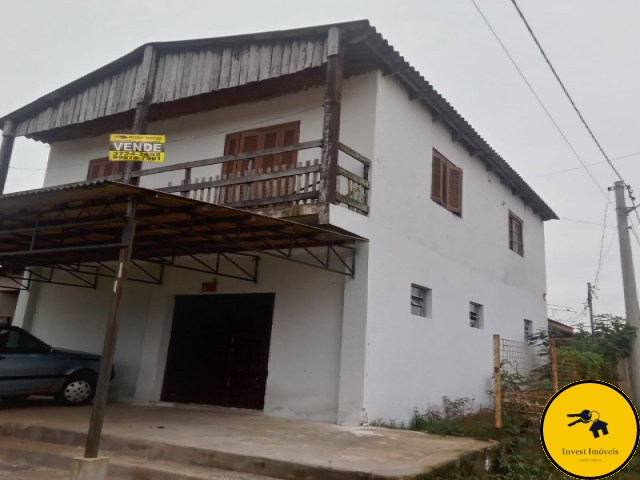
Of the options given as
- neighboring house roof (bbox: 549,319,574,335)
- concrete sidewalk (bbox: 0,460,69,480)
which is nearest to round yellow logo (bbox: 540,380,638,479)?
concrete sidewalk (bbox: 0,460,69,480)

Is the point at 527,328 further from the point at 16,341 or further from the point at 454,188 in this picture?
the point at 16,341

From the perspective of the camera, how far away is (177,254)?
33.5 feet

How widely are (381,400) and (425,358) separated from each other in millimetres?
1760

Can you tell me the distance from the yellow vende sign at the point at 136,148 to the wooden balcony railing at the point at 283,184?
Result: 4.00 ft

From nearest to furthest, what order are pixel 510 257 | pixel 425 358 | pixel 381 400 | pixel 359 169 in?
pixel 381 400, pixel 359 169, pixel 425 358, pixel 510 257

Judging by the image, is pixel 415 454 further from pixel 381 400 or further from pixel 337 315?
pixel 337 315

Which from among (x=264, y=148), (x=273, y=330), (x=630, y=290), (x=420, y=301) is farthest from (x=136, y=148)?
(x=630, y=290)

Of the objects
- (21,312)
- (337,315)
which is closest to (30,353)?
(21,312)

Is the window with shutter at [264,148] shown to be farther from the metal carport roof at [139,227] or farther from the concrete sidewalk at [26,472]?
the concrete sidewalk at [26,472]

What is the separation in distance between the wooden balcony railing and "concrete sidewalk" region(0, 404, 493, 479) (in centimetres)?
334

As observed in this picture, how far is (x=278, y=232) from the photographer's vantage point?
820cm

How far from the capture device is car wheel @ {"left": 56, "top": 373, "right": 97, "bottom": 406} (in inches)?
387

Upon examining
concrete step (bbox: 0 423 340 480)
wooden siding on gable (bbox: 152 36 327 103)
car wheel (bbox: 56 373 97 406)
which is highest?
wooden siding on gable (bbox: 152 36 327 103)

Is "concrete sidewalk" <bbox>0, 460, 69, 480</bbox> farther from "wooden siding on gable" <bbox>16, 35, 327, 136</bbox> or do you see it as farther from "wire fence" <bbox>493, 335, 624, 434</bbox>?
"wooden siding on gable" <bbox>16, 35, 327, 136</bbox>
